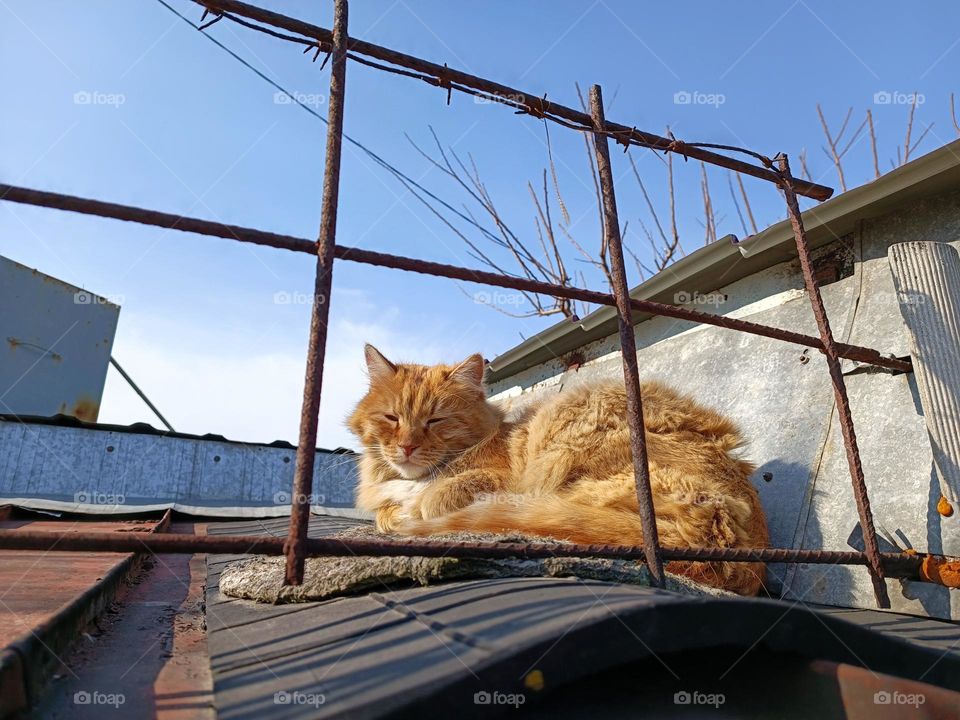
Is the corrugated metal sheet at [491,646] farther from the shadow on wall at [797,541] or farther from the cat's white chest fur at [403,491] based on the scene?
the cat's white chest fur at [403,491]

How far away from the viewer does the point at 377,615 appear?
1.23 m

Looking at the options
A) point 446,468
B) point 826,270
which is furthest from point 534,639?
point 826,270

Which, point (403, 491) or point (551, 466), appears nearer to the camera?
point (551, 466)

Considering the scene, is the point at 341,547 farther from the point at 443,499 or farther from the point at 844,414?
the point at 844,414

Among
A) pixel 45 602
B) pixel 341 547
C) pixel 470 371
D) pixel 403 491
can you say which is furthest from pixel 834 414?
pixel 45 602

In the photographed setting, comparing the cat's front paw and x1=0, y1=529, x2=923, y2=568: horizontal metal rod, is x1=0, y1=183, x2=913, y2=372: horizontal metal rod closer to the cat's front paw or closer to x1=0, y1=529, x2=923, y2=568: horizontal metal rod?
x1=0, y1=529, x2=923, y2=568: horizontal metal rod

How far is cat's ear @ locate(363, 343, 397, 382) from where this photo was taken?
3488 mm

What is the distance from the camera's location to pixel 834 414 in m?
2.96

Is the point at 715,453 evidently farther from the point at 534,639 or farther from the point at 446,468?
the point at 534,639

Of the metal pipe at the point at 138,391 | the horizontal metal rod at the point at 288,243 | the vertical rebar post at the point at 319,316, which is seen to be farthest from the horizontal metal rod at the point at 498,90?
the metal pipe at the point at 138,391

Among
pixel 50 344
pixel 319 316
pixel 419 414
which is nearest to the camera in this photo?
pixel 319 316

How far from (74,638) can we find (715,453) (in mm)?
2328

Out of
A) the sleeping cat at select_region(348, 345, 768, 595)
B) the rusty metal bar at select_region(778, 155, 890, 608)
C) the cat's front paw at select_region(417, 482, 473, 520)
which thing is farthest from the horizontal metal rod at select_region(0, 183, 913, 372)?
the cat's front paw at select_region(417, 482, 473, 520)

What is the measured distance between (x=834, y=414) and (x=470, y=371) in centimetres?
183
